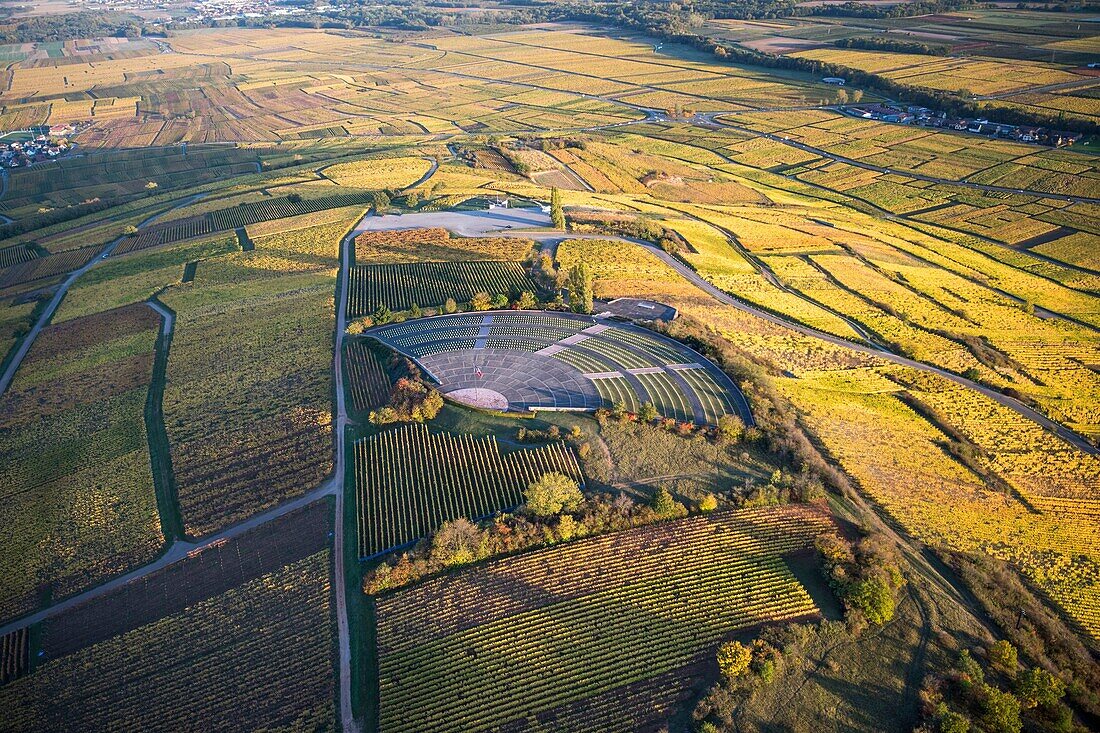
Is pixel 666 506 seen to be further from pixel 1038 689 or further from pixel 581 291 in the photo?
pixel 581 291

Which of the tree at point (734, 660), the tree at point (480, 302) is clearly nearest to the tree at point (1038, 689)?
the tree at point (734, 660)

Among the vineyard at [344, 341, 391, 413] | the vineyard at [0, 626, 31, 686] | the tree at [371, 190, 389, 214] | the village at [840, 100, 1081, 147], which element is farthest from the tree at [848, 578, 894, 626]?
the village at [840, 100, 1081, 147]

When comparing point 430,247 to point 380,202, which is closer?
point 430,247

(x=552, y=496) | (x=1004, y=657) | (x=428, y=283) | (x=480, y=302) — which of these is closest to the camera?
(x=1004, y=657)

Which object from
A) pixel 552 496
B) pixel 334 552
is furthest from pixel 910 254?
pixel 334 552

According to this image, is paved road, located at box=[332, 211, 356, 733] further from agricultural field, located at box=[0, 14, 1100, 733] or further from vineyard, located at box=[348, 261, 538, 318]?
vineyard, located at box=[348, 261, 538, 318]

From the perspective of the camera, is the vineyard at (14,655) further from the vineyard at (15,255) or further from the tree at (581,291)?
the vineyard at (15,255)
